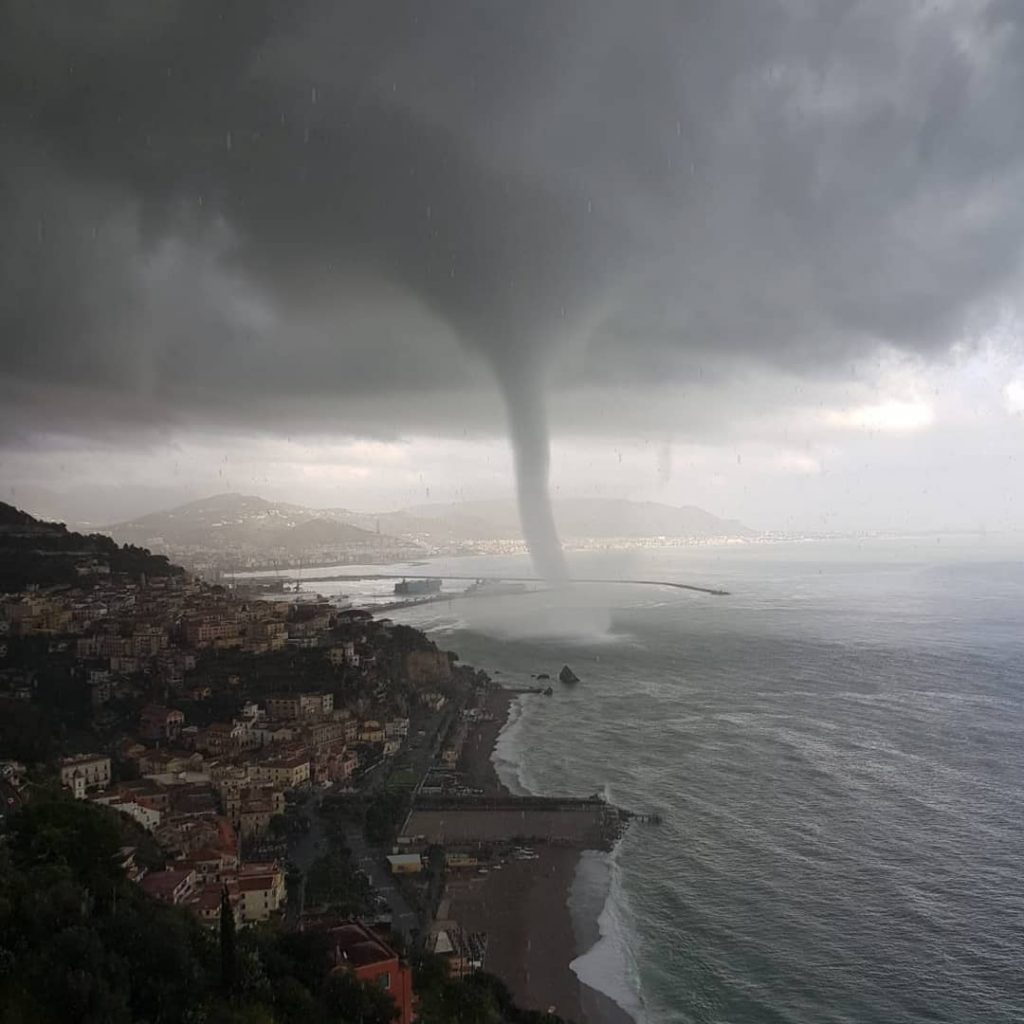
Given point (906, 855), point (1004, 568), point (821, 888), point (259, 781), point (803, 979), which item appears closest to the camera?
point (803, 979)

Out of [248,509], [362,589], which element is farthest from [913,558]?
[248,509]

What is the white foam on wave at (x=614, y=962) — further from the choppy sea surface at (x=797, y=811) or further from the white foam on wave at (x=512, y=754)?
the white foam on wave at (x=512, y=754)

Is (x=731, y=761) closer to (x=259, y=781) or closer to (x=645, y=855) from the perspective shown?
(x=645, y=855)

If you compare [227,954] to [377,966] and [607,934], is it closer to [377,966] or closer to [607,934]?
[377,966]

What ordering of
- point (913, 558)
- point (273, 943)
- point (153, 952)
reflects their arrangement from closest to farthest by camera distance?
point (153, 952) < point (273, 943) < point (913, 558)

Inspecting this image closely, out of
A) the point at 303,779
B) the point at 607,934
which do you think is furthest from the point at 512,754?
the point at 607,934

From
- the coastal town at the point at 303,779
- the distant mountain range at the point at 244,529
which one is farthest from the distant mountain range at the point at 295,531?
the coastal town at the point at 303,779
